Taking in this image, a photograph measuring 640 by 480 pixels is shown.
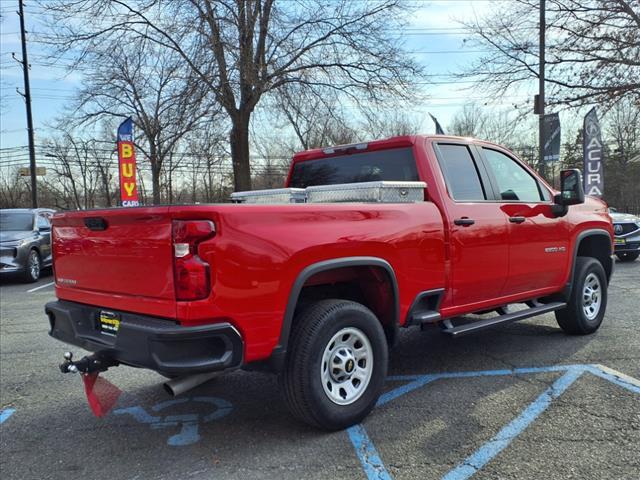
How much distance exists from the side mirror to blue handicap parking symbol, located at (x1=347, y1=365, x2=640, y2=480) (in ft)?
5.05

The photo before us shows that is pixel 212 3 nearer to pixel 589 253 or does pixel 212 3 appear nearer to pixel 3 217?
pixel 3 217

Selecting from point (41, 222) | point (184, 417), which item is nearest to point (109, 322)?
point (184, 417)

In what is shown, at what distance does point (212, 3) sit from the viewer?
14523 millimetres

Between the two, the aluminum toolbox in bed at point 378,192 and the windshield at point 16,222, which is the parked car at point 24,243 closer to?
the windshield at point 16,222

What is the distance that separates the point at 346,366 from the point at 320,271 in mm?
Answer: 686

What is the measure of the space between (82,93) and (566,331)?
19041 mm

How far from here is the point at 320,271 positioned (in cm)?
331

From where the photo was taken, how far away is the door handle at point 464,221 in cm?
424

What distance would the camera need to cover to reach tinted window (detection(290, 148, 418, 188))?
4484 millimetres

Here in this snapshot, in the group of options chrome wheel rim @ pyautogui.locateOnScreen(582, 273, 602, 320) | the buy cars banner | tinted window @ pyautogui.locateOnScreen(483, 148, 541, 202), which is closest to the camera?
tinted window @ pyautogui.locateOnScreen(483, 148, 541, 202)

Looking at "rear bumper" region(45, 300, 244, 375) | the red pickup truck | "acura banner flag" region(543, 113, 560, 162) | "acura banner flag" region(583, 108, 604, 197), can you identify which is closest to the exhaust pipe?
the red pickup truck

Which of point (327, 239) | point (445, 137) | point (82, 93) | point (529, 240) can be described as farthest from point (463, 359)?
point (82, 93)

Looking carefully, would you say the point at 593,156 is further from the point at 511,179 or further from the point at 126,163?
the point at 126,163

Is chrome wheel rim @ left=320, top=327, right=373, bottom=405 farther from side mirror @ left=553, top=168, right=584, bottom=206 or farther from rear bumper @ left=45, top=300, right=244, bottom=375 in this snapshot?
side mirror @ left=553, top=168, right=584, bottom=206
